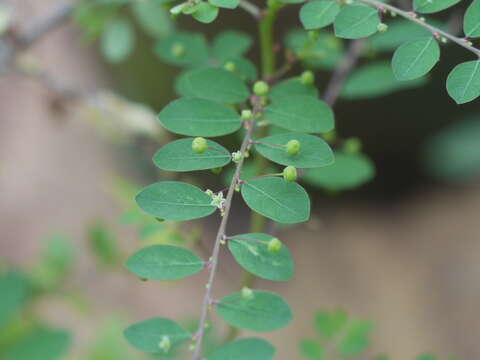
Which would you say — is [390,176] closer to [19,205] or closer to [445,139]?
[445,139]

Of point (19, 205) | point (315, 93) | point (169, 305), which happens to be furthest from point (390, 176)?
point (315, 93)

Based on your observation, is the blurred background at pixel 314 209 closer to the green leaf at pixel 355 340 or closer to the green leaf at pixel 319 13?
the green leaf at pixel 355 340

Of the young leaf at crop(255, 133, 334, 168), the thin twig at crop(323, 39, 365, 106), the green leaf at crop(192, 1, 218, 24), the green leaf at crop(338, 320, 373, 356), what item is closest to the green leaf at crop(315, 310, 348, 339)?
the green leaf at crop(338, 320, 373, 356)

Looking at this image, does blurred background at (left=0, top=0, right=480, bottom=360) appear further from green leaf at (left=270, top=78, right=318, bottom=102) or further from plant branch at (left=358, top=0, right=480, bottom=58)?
plant branch at (left=358, top=0, right=480, bottom=58)

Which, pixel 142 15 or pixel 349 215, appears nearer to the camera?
pixel 142 15

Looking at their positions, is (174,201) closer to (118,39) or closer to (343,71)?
(343,71)

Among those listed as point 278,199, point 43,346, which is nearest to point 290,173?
point 278,199

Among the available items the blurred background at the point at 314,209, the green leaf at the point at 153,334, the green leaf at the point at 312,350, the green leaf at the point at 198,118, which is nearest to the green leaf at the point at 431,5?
the green leaf at the point at 198,118
